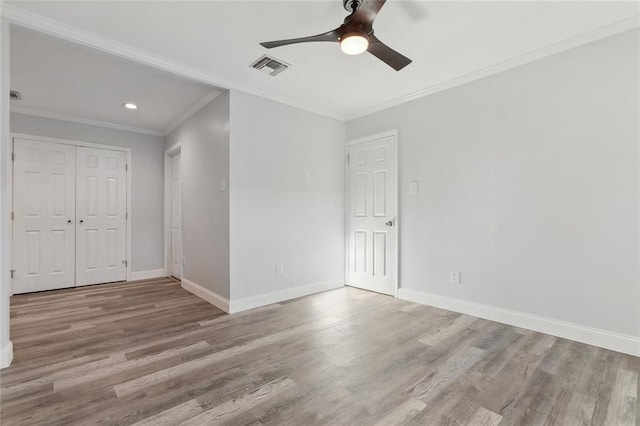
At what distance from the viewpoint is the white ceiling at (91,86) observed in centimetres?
260

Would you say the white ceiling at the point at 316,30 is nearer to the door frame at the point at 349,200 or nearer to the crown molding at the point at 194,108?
the crown molding at the point at 194,108

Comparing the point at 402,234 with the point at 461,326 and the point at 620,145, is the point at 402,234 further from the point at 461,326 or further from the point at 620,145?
the point at 620,145

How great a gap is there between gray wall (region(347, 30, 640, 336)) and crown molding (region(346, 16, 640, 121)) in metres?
0.05

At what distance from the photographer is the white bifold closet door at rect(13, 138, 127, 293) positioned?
404 cm

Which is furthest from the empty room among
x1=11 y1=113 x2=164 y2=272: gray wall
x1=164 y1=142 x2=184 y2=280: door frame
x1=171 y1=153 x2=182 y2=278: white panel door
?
x1=164 y1=142 x2=184 y2=280: door frame

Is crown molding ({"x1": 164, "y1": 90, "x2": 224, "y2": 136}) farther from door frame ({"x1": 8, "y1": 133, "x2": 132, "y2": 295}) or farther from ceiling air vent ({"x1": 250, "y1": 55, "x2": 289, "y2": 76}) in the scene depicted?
door frame ({"x1": 8, "y1": 133, "x2": 132, "y2": 295})

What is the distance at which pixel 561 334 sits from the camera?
2545 millimetres

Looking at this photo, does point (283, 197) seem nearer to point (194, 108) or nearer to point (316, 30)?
point (194, 108)

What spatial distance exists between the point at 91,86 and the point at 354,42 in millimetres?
3121

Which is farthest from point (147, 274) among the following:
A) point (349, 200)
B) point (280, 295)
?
point (349, 200)

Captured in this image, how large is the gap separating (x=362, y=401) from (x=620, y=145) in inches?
107

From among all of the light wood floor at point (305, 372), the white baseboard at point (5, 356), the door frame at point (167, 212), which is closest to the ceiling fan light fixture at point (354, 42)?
the light wood floor at point (305, 372)

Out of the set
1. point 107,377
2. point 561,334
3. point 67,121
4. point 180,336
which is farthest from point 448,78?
point 67,121

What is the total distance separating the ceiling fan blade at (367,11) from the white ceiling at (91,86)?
2.03 metres
